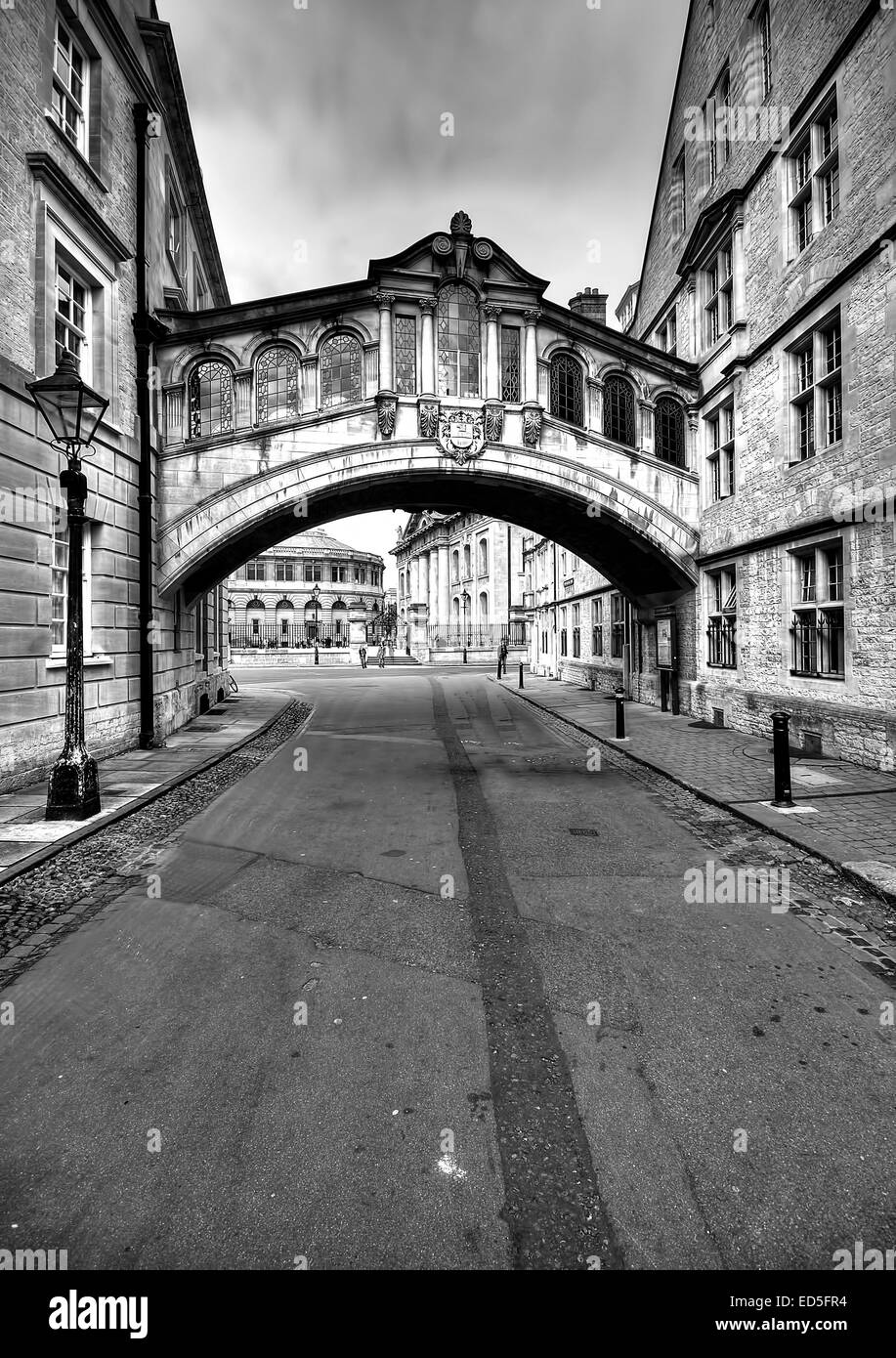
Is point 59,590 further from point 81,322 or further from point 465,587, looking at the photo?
point 465,587

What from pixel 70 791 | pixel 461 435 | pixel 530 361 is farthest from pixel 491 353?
pixel 70 791

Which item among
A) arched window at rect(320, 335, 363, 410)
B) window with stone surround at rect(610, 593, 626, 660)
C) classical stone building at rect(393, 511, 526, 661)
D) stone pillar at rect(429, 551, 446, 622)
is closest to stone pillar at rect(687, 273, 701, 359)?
window with stone surround at rect(610, 593, 626, 660)

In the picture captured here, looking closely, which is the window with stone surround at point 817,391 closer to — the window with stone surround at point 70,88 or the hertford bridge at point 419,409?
the hertford bridge at point 419,409

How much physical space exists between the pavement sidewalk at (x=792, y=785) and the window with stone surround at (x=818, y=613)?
1.71 metres

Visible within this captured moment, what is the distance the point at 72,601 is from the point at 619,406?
14807mm

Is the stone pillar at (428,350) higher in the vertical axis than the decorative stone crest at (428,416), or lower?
higher

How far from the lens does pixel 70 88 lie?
11.4 m

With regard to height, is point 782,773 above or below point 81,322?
below

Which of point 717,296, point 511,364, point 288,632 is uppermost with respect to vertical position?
point 717,296

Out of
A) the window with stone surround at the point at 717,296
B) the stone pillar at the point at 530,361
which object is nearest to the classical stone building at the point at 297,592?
the stone pillar at the point at 530,361

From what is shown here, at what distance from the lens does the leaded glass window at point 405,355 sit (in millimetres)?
16250

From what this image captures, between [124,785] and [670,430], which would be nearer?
[124,785]

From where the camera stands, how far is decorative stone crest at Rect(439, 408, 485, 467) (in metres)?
16.2

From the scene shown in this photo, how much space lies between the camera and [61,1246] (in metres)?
2.22
